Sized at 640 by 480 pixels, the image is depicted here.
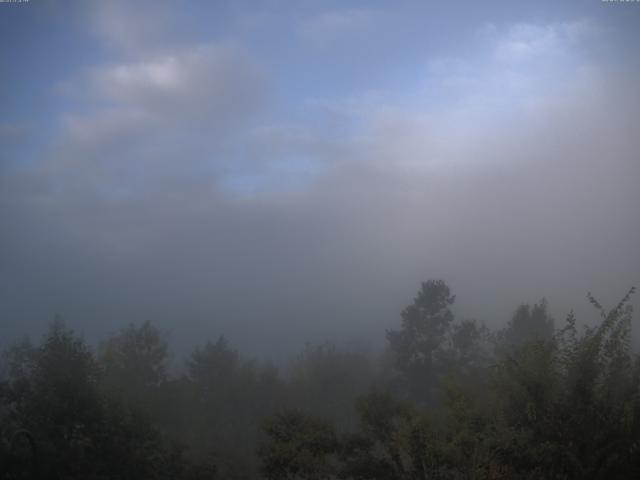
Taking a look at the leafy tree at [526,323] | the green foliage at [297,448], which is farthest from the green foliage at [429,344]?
the green foliage at [297,448]

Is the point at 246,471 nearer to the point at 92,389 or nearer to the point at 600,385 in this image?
the point at 92,389

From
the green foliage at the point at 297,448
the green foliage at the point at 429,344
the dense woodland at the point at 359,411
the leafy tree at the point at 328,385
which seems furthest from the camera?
the leafy tree at the point at 328,385

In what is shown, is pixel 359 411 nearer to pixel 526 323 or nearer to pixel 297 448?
pixel 297 448

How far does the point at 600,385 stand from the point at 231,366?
45326 millimetres

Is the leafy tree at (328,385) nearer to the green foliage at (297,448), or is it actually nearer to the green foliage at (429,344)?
the green foliage at (429,344)

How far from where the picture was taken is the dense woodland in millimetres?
13500

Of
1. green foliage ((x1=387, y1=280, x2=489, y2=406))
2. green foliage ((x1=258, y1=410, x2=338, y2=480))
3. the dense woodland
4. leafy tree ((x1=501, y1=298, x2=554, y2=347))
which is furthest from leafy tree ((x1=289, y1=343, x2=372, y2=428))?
green foliage ((x1=258, y1=410, x2=338, y2=480))

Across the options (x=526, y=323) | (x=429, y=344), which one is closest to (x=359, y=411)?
(x=429, y=344)

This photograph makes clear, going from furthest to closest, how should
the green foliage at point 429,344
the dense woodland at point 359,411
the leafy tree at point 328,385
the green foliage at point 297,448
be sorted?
1. the leafy tree at point 328,385
2. the green foliage at point 429,344
3. the green foliage at point 297,448
4. the dense woodland at point 359,411

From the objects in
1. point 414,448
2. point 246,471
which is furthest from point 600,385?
point 246,471

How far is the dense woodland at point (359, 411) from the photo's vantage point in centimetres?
1350

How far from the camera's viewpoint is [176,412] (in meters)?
44.4

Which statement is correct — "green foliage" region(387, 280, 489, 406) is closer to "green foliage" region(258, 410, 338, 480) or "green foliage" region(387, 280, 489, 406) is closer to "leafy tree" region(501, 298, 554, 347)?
"leafy tree" region(501, 298, 554, 347)

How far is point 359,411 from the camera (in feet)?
67.4
